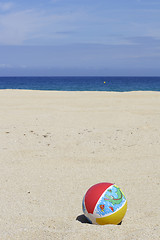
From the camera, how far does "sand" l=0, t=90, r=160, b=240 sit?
12.2ft

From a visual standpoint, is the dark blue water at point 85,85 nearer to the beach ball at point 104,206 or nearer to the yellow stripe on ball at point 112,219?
the beach ball at point 104,206

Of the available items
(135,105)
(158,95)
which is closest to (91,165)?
(135,105)

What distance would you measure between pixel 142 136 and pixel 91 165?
252 cm

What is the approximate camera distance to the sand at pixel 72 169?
3719mm

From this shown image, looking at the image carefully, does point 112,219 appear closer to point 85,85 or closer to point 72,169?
point 72,169

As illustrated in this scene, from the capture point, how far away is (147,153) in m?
7.06

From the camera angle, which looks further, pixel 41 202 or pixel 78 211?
pixel 41 202

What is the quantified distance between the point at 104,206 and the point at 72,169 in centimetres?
231

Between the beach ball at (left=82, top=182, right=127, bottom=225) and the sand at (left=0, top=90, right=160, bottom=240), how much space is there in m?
0.13

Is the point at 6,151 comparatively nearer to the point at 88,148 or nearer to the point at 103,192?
the point at 88,148

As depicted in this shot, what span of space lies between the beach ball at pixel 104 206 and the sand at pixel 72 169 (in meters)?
0.13

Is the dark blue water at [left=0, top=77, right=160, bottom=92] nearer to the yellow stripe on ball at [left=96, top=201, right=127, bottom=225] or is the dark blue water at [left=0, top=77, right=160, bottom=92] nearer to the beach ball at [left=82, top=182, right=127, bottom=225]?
the beach ball at [left=82, top=182, right=127, bottom=225]

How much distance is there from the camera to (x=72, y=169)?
6070mm

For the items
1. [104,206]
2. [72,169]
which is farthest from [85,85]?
[104,206]
